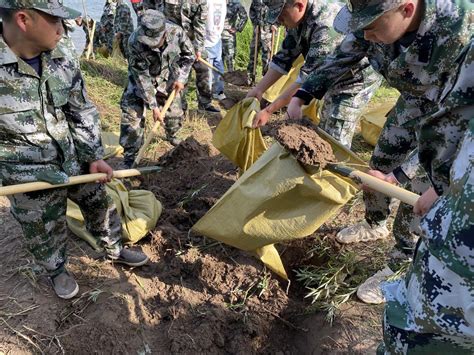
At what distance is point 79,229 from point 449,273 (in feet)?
8.99

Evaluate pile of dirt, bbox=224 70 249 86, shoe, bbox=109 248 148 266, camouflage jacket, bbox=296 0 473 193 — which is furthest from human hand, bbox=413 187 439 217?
pile of dirt, bbox=224 70 249 86

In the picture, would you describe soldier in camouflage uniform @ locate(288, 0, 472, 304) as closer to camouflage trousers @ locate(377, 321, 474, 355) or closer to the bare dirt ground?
camouflage trousers @ locate(377, 321, 474, 355)

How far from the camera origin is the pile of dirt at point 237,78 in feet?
26.7

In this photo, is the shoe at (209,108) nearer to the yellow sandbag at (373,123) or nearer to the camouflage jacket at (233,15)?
the yellow sandbag at (373,123)

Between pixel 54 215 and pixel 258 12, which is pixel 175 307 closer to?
pixel 54 215

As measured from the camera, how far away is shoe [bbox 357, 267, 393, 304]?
264 cm

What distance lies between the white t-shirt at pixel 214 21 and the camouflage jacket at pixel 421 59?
4.02m

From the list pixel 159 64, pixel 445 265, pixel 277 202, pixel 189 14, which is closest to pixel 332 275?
pixel 277 202

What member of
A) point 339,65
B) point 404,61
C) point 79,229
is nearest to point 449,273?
point 404,61

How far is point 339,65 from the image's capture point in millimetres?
2646

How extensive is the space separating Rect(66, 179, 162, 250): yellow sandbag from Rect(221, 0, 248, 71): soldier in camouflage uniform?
5.82 m

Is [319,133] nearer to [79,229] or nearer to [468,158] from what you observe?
[468,158]

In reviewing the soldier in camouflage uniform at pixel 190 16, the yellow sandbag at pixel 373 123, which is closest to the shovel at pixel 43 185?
the soldier in camouflage uniform at pixel 190 16

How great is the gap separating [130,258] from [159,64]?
220 cm
